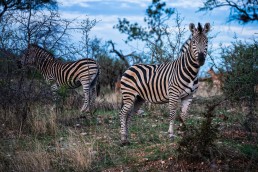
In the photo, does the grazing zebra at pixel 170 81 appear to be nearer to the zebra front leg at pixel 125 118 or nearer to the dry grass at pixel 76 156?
the zebra front leg at pixel 125 118

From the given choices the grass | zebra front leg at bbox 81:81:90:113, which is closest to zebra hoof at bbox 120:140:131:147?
the grass

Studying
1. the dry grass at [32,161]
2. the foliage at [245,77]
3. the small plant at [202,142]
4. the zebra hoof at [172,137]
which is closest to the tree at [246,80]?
the foliage at [245,77]

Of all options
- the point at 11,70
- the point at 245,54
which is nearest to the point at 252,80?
the point at 245,54

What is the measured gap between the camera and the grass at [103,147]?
633 cm

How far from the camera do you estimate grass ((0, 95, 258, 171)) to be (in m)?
6.33

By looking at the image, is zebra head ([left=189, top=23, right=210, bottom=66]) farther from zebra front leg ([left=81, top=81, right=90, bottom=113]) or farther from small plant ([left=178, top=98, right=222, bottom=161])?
zebra front leg ([left=81, top=81, right=90, bottom=113])

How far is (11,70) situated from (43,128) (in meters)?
1.80

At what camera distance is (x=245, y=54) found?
9625mm

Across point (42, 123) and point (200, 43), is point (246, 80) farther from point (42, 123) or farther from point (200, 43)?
point (42, 123)

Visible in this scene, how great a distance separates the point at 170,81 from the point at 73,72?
5.62 meters

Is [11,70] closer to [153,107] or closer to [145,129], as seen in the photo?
[145,129]

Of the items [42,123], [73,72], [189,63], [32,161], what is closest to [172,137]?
[189,63]

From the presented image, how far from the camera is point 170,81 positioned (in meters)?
9.34

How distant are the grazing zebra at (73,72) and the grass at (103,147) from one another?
2.36 meters
